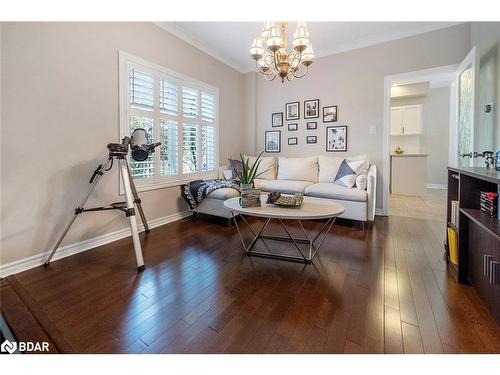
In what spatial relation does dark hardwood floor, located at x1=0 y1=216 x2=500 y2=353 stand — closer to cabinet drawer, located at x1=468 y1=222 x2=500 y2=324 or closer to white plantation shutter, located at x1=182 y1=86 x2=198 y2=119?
cabinet drawer, located at x1=468 y1=222 x2=500 y2=324

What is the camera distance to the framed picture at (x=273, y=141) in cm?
476

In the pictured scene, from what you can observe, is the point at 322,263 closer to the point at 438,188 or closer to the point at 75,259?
the point at 75,259

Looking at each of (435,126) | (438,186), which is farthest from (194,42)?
(438,186)

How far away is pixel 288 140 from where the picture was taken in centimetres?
466

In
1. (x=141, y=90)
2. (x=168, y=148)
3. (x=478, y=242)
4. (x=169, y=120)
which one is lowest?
(x=478, y=242)

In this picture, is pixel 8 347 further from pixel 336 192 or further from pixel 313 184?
pixel 313 184

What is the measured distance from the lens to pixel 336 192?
332 centimetres

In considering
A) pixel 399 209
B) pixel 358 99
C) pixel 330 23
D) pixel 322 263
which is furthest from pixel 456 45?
pixel 322 263

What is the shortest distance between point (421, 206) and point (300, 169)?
7.80 ft

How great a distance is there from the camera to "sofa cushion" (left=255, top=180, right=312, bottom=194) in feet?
12.1

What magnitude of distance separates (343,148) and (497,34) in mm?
2113

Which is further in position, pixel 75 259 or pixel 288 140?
pixel 288 140

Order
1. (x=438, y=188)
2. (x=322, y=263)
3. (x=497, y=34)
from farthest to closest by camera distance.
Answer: (x=438, y=188) → (x=497, y=34) → (x=322, y=263)

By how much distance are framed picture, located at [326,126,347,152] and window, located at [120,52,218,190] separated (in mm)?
1958
